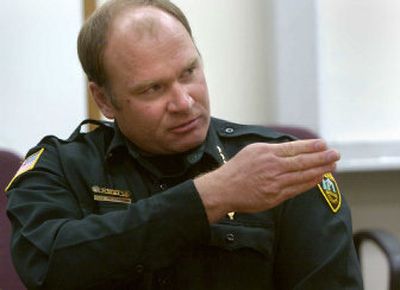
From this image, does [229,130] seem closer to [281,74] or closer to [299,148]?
[299,148]

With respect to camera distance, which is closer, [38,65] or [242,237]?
[242,237]

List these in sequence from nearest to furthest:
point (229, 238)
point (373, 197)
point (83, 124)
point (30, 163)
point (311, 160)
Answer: point (311, 160), point (229, 238), point (30, 163), point (83, 124), point (373, 197)

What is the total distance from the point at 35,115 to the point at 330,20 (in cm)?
104

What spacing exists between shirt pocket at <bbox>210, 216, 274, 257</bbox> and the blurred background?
914mm

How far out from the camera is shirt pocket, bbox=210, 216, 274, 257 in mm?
1156

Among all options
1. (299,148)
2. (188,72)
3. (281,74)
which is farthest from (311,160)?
(281,74)

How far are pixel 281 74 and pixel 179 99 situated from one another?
91cm

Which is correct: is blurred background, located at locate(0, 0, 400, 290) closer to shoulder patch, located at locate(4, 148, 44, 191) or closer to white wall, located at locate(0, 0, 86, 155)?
white wall, located at locate(0, 0, 86, 155)

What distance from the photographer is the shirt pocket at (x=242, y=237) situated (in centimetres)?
116

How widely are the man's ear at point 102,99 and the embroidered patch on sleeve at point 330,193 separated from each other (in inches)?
18.7

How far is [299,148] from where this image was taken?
981mm

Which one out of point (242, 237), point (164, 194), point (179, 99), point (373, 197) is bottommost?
point (373, 197)

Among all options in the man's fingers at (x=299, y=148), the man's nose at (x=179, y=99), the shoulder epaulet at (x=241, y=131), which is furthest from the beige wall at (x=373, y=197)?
the man's fingers at (x=299, y=148)

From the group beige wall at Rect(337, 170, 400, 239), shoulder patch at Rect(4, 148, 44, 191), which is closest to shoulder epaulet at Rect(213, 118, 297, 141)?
shoulder patch at Rect(4, 148, 44, 191)
